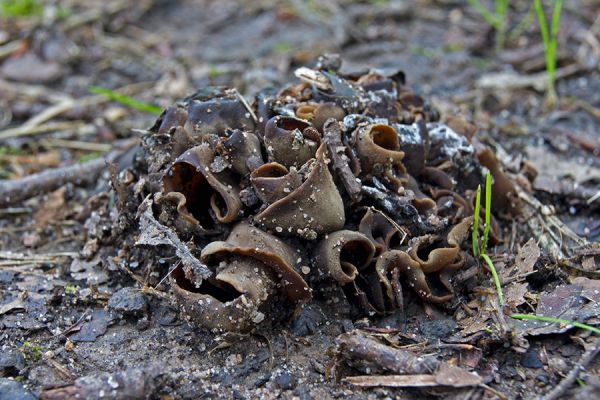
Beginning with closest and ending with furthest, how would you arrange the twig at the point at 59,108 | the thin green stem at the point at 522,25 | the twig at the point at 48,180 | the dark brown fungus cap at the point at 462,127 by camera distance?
the dark brown fungus cap at the point at 462,127
the twig at the point at 48,180
the twig at the point at 59,108
the thin green stem at the point at 522,25

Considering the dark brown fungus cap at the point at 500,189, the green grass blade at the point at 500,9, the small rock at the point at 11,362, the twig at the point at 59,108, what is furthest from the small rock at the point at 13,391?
the green grass blade at the point at 500,9

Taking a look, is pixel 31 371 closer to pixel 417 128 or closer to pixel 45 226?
pixel 45 226

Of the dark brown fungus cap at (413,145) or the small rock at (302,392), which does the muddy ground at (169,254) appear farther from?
the dark brown fungus cap at (413,145)

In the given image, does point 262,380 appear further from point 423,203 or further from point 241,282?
point 423,203

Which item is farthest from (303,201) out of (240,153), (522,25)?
(522,25)

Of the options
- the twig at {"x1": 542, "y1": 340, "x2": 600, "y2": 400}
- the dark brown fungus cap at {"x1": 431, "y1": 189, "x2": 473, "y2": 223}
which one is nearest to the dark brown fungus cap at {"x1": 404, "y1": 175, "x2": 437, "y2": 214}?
the dark brown fungus cap at {"x1": 431, "y1": 189, "x2": 473, "y2": 223}

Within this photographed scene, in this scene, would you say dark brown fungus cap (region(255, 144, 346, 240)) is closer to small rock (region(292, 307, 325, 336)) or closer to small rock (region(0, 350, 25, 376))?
small rock (region(292, 307, 325, 336))
